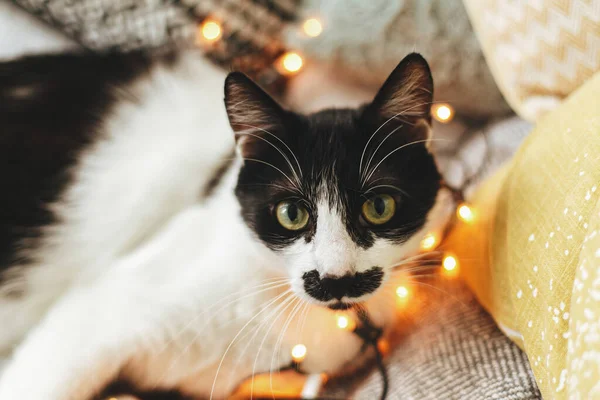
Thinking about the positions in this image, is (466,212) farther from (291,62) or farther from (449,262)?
(291,62)

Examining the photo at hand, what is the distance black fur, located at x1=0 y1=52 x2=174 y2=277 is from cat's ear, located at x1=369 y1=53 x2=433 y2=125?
2.23 feet

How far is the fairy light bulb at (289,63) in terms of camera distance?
1.15 meters

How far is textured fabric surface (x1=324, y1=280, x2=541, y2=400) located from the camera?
31.0 inches

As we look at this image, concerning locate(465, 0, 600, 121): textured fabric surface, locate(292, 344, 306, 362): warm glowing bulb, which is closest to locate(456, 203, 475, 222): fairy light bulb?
locate(465, 0, 600, 121): textured fabric surface

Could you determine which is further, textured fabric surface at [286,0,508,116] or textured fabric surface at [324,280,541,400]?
textured fabric surface at [286,0,508,116]

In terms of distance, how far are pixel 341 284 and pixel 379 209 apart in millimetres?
160

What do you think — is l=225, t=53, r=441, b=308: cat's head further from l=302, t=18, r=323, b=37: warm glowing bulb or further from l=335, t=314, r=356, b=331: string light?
l=302, t=18, r=323, b=37: warm glowing bulb

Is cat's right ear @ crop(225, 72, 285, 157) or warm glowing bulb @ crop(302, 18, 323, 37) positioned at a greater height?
warm glowing bulb @ crop(302, 18, 323, 37)

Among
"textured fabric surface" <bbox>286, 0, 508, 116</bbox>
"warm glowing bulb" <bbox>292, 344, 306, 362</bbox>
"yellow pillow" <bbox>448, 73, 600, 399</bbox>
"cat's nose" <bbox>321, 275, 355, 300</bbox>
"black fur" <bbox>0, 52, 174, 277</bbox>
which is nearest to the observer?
"yellow pillow" <bbox>448, 73, 600, 399</bbox>

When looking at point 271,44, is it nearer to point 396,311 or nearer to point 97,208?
point 97,208

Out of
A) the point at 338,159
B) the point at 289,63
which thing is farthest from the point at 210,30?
the point at 338,159

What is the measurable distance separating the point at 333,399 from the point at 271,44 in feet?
2.87

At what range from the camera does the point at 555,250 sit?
0.65 m

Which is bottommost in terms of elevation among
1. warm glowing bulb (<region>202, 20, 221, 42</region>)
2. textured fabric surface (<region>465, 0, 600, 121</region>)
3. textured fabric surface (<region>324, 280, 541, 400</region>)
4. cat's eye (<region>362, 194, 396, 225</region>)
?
textured fabric surface (<region>324, 280, 541, 400</region>)
